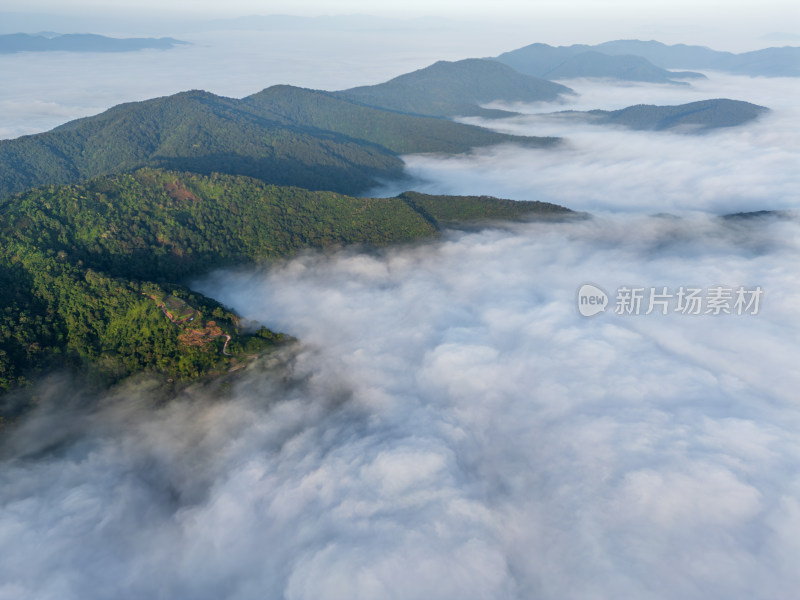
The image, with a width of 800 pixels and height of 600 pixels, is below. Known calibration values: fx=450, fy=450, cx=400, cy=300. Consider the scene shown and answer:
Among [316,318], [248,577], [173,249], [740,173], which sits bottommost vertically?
[248,577]

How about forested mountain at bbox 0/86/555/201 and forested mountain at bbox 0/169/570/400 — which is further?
forested mountain at bbox 0/86/555/201

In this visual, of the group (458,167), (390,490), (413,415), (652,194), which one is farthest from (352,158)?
(390,490)

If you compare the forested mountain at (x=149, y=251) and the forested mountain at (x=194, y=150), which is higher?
the forested mountain at (x=194, y=150)

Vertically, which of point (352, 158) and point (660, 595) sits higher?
point (352, 158)

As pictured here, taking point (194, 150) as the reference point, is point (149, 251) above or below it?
below

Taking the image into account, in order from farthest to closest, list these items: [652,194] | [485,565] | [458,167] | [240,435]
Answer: [458,167], [652,194], [240,435], [485,565]

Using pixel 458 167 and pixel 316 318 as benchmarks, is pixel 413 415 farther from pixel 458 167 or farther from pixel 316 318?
pixel 458 167

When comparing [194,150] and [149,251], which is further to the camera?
[194,150]

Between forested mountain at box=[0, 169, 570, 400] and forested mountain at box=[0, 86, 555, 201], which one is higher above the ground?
forested mountain at box=[0, 86, 555, 201]
